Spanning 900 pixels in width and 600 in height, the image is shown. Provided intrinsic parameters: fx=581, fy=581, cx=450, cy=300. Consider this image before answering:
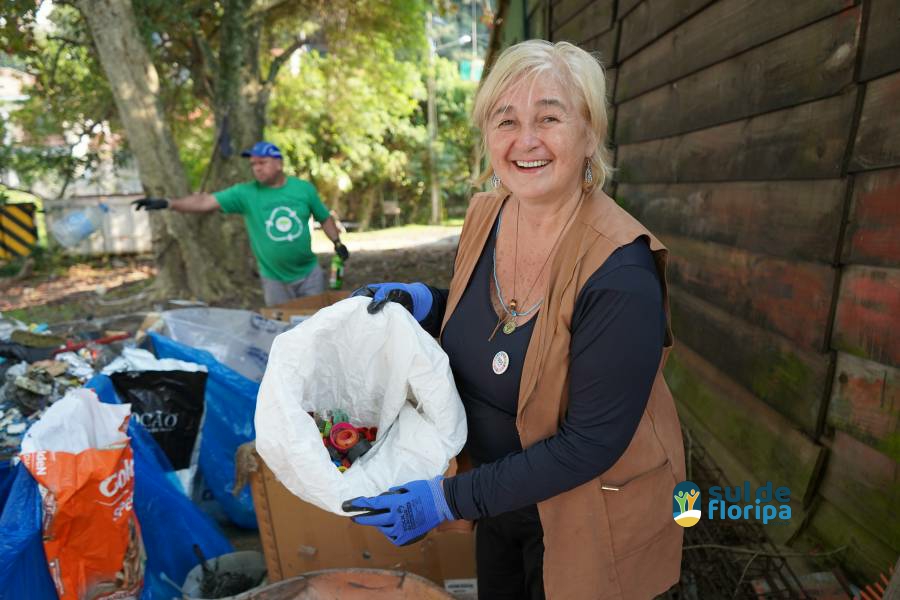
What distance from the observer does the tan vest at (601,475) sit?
1.23 m

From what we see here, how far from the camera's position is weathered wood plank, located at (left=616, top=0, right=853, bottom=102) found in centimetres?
189

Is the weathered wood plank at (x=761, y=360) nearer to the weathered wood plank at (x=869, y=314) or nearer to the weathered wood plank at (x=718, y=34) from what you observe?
the weathered wood plank at (x=869, y=314)

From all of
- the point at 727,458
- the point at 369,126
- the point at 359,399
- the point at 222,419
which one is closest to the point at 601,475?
the point at 359,399

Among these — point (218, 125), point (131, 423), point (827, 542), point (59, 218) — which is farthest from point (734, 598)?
point (59, 218)

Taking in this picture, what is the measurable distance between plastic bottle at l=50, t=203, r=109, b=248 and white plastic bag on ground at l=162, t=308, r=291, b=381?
905 centimetres

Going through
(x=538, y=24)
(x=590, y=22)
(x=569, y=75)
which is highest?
(x=538, y=24)

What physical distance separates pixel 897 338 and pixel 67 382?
3.08 meters

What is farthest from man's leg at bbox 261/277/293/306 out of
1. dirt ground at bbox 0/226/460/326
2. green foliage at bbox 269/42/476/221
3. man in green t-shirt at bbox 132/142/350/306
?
green foliage at bbox 269/42/476/221

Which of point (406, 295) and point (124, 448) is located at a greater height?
point (406, 295)

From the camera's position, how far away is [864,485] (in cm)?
164

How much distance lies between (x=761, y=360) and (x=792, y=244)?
17.8 inches

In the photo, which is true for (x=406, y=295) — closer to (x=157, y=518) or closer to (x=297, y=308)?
(x=157, y=518)

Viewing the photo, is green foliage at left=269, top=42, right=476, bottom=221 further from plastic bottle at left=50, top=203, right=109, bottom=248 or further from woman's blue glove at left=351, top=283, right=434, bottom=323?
woman's blue glove at left=351, top=283, right=434, bottom=323

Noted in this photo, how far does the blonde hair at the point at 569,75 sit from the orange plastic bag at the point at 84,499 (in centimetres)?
168
